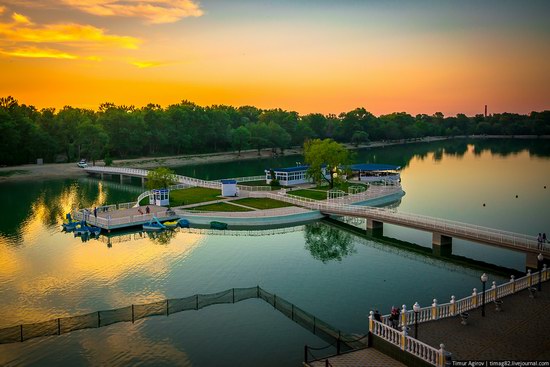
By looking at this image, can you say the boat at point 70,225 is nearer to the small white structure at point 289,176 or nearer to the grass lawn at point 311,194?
the grass lawn at point 311,194

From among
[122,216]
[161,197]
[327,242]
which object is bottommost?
[327,242]

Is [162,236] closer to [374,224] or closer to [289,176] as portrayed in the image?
[374,224]

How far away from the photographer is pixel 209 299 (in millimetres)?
35906

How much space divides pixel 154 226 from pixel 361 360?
4071cm

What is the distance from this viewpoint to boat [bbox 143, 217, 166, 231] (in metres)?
59.0

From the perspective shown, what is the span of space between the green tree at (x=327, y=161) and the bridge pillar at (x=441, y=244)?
32030 mm

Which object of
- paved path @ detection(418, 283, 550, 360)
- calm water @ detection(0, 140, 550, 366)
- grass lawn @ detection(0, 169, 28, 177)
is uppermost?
grass lawn @ detection(0, 169, 28, 177)

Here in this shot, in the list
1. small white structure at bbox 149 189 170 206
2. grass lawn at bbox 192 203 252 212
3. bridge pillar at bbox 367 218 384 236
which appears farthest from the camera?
small white structure at bbox 149 189 170 206

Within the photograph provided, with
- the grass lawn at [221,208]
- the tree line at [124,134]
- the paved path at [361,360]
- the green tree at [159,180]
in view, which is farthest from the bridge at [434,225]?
the tree line at [124,134]

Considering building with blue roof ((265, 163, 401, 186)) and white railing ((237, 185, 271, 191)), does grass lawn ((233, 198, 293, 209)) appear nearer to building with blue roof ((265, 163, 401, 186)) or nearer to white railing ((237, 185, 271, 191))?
white railing ((237, 185, 271, 191))

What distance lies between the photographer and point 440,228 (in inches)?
1953

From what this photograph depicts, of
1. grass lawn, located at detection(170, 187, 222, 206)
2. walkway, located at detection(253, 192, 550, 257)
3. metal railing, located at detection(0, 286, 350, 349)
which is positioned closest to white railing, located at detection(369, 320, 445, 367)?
metal railing, located at detection(0, 286, 350, 349)

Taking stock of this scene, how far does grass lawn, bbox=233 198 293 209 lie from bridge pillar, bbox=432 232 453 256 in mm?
22220

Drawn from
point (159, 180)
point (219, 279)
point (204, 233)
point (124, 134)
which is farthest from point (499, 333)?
point (124, 134)
